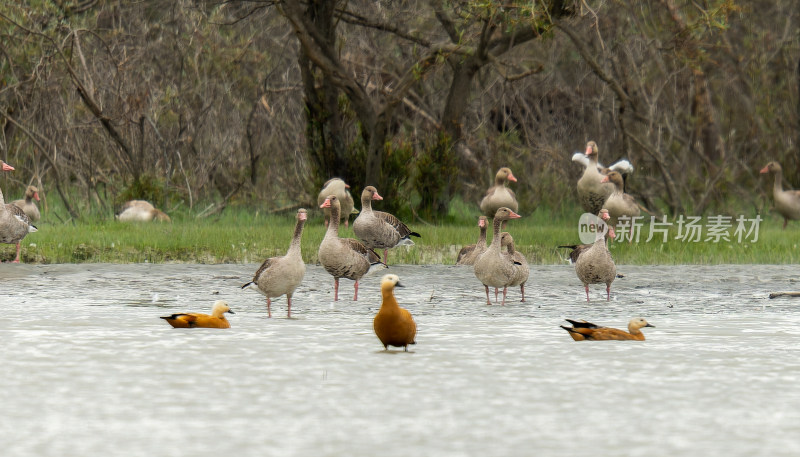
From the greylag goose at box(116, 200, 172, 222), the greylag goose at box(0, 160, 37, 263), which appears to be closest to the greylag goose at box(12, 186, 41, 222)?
the greylag goose at box(116, 200, 172, 222)

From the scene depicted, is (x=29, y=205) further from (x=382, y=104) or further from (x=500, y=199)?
(x=500, y=199)

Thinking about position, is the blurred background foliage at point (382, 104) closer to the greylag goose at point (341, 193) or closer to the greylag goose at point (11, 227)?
the greylag goose at point (341, 193)

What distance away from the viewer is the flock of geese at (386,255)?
30.2 ft

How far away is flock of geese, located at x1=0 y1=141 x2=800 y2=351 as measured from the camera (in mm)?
9203

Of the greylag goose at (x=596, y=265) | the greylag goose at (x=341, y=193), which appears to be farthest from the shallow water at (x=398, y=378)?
the greylag goose at (x=341, y=193)

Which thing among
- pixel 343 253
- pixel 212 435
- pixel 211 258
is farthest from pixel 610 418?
pixel 211 258

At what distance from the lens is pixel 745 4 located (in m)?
24.5

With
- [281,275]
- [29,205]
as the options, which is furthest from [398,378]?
[29,205]

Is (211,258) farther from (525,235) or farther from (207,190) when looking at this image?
(207,190)

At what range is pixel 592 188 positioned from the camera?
64.5 feet

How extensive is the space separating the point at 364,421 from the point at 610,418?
134 centimetres

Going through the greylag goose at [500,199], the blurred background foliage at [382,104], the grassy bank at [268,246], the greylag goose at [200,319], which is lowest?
the greylag goose at [200,319]

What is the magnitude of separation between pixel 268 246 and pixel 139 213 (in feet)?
17.1

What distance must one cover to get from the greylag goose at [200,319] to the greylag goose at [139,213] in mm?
11777
